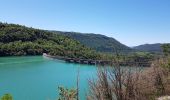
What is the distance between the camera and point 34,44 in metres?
81.5

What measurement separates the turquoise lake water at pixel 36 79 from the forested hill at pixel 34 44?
1015 cm

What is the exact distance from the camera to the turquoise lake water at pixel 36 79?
30656 millimetres

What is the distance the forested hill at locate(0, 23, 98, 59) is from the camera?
3009 inches

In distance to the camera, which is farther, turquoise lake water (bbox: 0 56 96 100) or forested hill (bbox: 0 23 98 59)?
forested hill (bbox: 0 23 98 59)

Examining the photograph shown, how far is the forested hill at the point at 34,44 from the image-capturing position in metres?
76.4

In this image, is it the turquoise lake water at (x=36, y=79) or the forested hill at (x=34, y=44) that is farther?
the forested hill at (x=34, y=44)

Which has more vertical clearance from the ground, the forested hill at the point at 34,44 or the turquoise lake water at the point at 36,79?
the forested hill at the point at 34,44

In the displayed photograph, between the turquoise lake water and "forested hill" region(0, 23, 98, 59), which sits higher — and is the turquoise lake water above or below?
below

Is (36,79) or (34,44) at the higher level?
(34,44)

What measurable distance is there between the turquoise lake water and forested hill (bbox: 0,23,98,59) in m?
10.1

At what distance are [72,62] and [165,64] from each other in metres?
52.5

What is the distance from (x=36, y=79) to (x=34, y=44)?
38.3m

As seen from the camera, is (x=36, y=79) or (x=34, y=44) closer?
(x=36, y=79)

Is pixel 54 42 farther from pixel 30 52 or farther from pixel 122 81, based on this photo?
pixel 122 81
